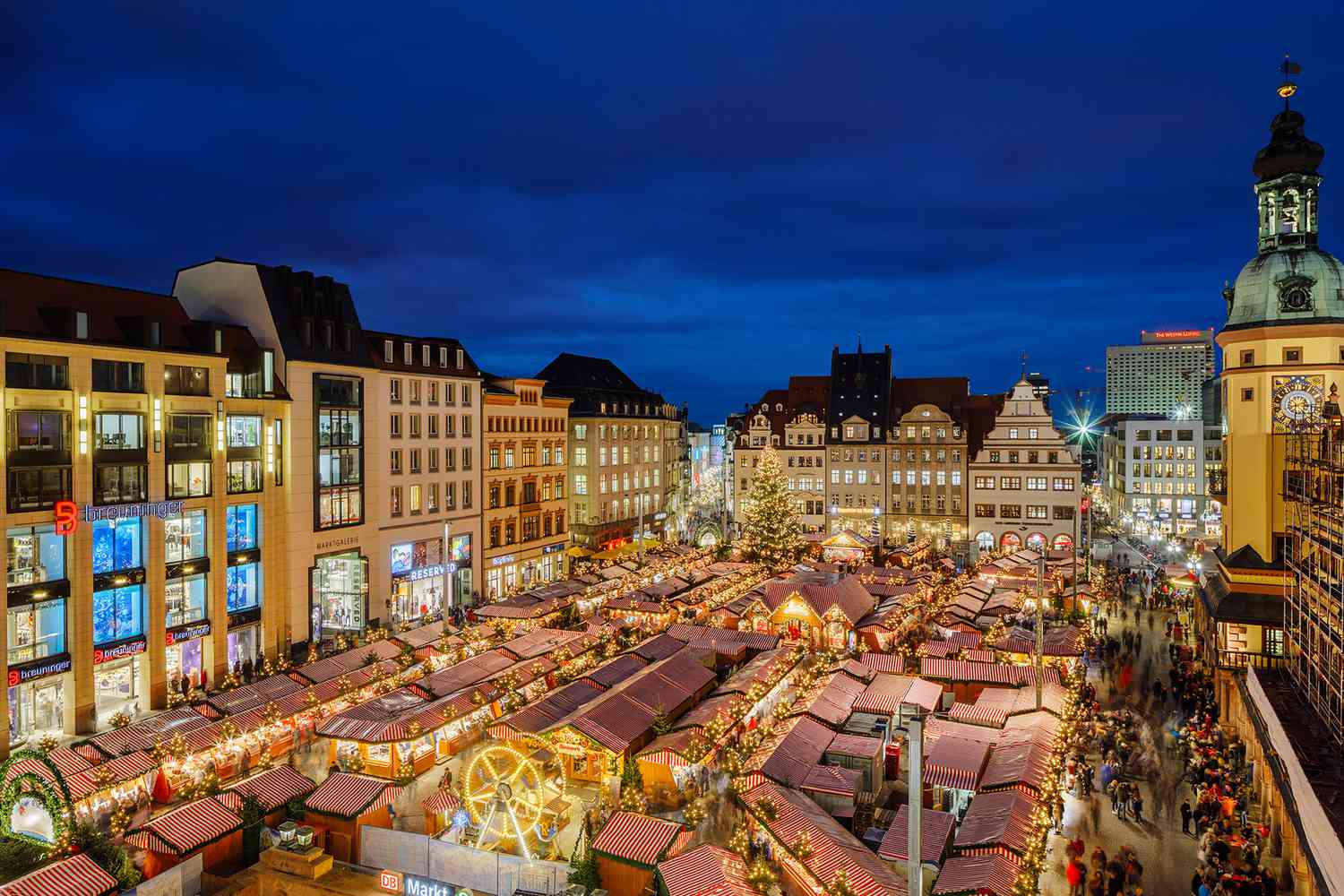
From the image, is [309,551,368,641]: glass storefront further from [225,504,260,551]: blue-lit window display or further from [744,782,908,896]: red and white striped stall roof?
[744,782,908,896]: red and white striped stall roof

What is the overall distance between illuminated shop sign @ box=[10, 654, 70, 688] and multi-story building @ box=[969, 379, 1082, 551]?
2576 inches

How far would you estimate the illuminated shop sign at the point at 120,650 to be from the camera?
1282 inches

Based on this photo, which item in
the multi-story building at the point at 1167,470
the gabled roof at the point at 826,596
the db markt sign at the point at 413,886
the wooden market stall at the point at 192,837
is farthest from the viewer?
the multi-story building at the point at 1167,470

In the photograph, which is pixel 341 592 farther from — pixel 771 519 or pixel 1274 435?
pixel 1274 435

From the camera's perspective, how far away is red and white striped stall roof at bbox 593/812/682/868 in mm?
19281

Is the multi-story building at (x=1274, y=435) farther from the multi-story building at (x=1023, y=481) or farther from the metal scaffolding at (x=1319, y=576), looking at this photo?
the multi-story building at (x=1023, y=481)

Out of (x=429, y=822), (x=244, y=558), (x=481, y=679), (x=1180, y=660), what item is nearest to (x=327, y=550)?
(x=244, y=558)

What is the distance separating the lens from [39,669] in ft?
99.8

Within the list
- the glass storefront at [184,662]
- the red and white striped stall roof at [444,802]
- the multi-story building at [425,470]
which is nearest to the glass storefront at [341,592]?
the multi-story building at [425,470]

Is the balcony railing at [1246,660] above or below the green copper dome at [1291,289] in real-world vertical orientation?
below

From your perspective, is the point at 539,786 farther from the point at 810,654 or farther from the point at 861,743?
the point at 810,654

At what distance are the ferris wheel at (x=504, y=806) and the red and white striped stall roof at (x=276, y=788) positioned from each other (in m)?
5.07

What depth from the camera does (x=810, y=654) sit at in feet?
132

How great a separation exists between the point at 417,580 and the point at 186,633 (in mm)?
15935
